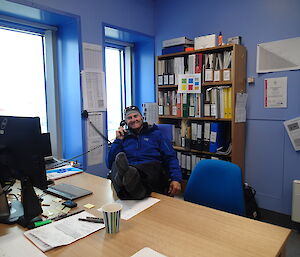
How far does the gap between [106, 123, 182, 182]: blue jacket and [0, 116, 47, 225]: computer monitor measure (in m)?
0.94

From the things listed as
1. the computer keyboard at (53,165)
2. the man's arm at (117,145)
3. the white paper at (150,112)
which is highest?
the white paper at (150,112)

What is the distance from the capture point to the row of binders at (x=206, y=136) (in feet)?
9.59

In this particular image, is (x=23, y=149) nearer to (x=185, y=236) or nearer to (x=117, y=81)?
(x=185, y=236)

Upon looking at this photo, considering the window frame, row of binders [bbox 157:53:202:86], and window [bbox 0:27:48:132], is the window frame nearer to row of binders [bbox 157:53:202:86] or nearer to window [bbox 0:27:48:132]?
window [bbox 0:27:48:132]

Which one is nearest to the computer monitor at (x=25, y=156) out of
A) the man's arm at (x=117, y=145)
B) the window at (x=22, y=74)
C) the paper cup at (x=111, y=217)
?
the paper cup at (x=111, y=217)

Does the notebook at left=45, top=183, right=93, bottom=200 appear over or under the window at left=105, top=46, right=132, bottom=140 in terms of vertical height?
under

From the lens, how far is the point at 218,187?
1.67 meters

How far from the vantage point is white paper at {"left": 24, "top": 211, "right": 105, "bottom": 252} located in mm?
1060

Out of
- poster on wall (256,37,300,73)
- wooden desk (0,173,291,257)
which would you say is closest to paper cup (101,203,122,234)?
wooden desk (0,173,291,257)

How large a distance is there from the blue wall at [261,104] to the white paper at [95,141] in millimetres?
1800

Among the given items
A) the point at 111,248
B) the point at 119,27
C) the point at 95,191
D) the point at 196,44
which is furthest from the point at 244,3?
the point at 111,248

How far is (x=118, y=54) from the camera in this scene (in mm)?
3994

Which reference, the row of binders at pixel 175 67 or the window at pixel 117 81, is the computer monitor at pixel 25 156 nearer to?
the row of binders at pixel 175 67

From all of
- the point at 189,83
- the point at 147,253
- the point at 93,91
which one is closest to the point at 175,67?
the point at 189,83
